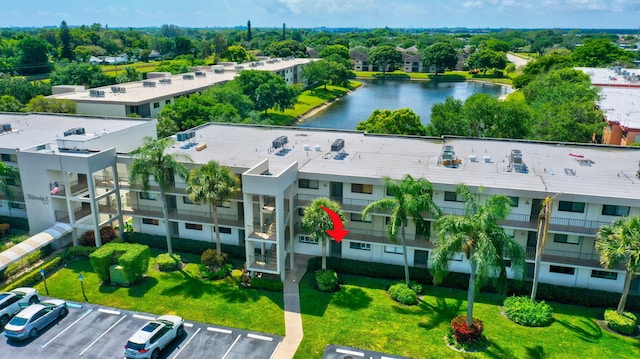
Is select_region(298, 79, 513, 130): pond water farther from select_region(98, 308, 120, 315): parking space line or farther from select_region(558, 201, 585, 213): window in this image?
select_region(98, 308, 120, 315): parking space line

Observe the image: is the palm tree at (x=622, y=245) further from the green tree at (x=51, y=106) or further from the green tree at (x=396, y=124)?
the green tree at (x=51, y=106)

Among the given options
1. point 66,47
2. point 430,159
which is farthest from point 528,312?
point 66,47

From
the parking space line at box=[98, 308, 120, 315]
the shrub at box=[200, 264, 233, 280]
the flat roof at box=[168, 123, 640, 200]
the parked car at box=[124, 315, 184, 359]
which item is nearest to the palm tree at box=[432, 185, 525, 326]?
the flat roof at box=[168, 123, 640, 200]

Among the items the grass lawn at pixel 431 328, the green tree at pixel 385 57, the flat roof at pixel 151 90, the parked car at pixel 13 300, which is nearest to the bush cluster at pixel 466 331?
the grass lawn at pixel 431 328

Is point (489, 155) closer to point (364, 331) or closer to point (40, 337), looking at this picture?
point (364, 331)

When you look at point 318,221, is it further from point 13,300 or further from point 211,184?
point 13,300
